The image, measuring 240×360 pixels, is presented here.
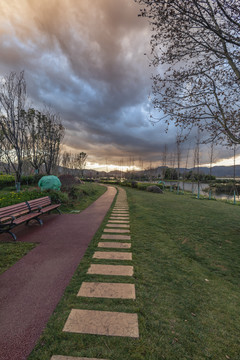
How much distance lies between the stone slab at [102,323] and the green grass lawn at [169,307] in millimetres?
57

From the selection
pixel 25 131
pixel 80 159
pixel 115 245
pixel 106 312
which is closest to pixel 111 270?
pixel 106 312

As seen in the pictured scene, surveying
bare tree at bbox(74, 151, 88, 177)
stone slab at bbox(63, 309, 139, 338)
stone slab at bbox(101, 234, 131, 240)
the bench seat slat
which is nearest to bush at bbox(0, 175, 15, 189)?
the bench seat slat

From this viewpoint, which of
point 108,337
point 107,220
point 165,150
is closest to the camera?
point 108,337

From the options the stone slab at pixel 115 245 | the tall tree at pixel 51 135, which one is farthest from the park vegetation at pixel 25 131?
the stone slab at pixel 115 245

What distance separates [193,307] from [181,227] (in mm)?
3736

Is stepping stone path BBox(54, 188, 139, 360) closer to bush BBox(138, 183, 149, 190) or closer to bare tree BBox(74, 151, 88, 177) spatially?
bush BBox(138, 183, 149, 190)

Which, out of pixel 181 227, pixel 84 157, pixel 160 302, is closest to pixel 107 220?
pixel 181 227

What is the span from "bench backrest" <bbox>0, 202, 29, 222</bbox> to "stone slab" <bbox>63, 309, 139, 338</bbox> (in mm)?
3808

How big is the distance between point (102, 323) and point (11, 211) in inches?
176

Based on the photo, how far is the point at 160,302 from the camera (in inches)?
81.5

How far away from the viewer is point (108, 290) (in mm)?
2248

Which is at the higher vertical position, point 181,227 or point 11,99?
point 11,99

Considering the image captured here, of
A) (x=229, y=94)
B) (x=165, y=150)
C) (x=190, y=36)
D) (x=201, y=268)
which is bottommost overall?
(x=201, y=268)

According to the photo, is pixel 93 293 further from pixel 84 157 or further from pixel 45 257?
pixel 84 157
